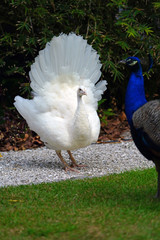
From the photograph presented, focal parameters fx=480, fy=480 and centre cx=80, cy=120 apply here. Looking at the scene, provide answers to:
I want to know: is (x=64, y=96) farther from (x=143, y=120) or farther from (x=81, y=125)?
(x=143, y=120)

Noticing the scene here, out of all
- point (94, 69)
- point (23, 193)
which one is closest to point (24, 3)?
point (94, 69)

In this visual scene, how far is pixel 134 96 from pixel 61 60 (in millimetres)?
1993

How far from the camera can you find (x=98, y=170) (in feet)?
20.0

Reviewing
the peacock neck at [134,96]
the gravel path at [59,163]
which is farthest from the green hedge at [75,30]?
the peacock neck at [134,96]

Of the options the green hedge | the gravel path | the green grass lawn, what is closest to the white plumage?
the gravel path

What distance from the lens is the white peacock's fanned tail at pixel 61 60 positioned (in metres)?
6.27

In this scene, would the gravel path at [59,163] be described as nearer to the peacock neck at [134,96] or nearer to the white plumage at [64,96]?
the white plumage at [64,96]

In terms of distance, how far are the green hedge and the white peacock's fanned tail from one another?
60.7 inches

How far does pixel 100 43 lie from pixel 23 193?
4.01 m

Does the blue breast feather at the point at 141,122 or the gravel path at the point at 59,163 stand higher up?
the blue breast feather at the point at 141,122

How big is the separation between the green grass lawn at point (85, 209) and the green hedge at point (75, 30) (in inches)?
128

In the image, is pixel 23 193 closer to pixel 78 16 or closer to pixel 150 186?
pixel 150 186

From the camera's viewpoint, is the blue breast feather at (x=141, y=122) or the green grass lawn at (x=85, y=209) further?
the blue breast feather at (x=141, y=122)

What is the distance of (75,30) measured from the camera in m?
8.27
